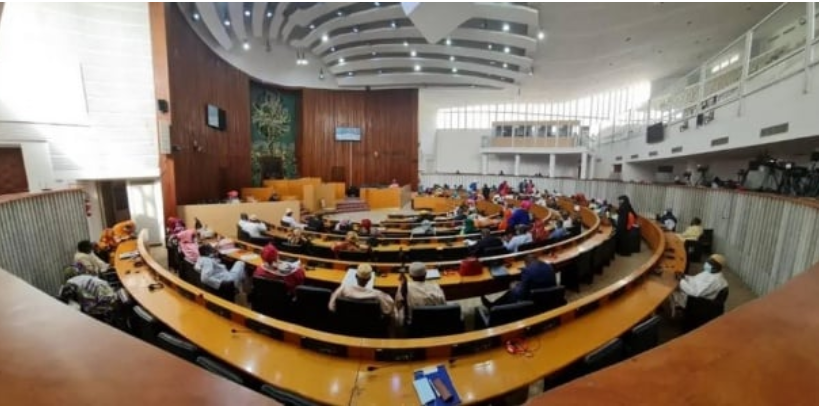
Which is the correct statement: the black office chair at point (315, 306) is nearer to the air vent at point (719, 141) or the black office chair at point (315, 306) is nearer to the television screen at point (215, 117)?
the air vent at point (719, 141)

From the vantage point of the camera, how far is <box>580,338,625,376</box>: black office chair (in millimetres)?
2190

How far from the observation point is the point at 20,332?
776 millimetres

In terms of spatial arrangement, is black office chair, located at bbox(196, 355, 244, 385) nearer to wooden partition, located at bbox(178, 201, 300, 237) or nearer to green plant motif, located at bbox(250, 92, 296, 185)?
wooden partition, located at bbox(178, 201, 300, 237)

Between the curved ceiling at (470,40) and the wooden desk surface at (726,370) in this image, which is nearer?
Result: the wooden desk surface at (726,370)

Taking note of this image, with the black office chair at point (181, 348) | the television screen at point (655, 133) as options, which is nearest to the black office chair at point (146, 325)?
the black office chair at point (181, 348)

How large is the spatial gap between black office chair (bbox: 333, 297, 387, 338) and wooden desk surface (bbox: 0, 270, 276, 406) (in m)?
2.36

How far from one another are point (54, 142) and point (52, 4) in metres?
2.99

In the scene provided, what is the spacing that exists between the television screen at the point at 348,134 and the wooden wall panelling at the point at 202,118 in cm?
478

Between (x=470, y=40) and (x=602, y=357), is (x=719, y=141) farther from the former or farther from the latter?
(x=470, y=40)

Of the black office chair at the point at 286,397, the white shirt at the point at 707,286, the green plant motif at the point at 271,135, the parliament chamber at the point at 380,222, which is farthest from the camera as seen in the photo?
the green plant motif at the point at 271,135

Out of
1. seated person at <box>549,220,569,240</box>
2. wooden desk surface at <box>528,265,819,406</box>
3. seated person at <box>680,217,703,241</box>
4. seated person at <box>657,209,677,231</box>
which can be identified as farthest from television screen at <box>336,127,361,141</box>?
wooden desk surface at <box>528,265,819,406</box>

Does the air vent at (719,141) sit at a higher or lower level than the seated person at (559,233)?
higher

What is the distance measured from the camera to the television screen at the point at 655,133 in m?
10.4

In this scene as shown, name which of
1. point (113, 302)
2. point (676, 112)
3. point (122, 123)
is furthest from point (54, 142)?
point (676, 112)
